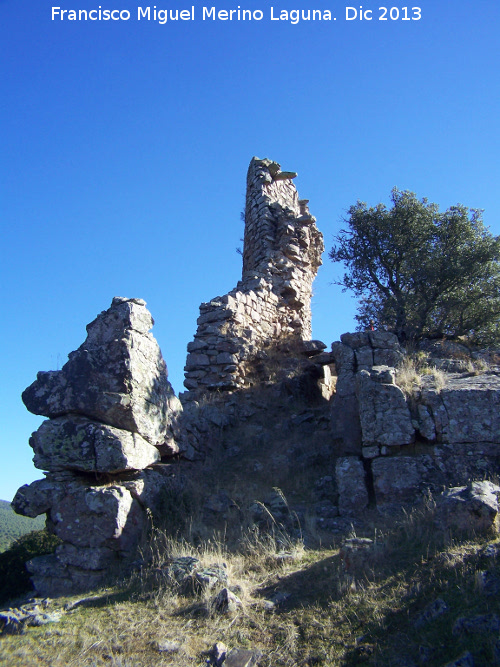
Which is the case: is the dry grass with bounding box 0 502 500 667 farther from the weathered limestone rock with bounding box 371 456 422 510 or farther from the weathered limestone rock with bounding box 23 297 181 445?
the weathered limestone rock with bounding box 23 297 181 445

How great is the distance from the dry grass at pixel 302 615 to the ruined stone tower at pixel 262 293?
19.5ft

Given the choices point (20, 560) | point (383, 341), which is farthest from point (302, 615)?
point (383, 341)

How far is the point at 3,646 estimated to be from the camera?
470 cm

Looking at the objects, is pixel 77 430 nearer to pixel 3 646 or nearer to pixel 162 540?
pixel 162 540

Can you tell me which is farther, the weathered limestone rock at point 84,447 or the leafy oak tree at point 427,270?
the leafy oak tree at point 427,270

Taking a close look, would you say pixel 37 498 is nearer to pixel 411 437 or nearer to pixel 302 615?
pixel 302 615

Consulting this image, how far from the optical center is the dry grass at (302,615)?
4.29 meters

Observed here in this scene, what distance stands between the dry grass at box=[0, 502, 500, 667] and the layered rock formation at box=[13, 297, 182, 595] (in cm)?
63

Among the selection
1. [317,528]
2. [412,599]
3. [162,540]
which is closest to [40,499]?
[162,540]

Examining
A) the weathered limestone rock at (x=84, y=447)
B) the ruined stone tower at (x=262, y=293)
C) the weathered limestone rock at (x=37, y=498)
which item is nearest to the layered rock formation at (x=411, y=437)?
the weathered limestone rock at (x=84, y=447)

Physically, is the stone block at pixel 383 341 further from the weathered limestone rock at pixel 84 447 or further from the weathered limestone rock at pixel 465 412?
the weathered limestone rock at pixel 84 447

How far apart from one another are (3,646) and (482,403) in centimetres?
667

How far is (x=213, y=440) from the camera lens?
31.5 ft

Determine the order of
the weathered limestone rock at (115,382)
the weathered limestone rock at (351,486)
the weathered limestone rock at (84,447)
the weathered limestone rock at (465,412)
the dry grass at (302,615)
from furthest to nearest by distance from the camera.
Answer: the weathered limestone rock at (465,412) → the weathered limestone rock at (351,486) → the weathered limestone rock at (115,382) → the weathered limestone rock at (84,447) → the dry grass at (302,615)
